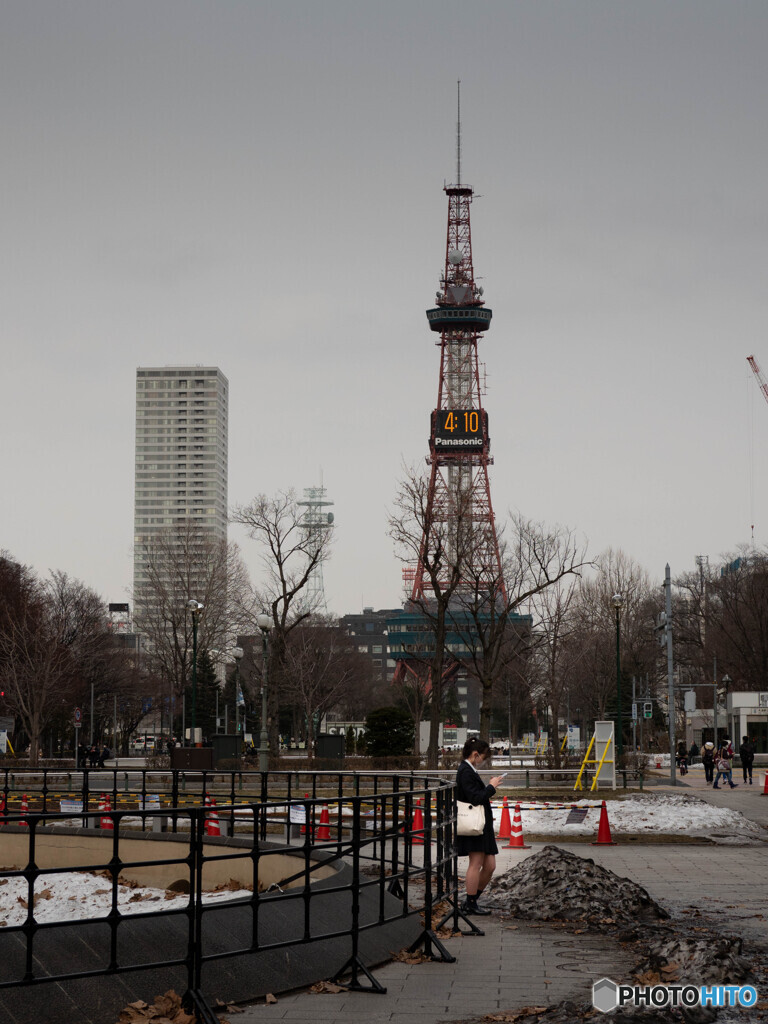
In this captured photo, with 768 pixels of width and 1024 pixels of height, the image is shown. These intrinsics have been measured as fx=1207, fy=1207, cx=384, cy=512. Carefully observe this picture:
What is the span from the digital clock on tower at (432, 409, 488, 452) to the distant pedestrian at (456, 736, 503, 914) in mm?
102748

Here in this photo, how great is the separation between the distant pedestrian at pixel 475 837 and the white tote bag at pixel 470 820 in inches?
2.3

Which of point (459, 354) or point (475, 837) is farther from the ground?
point (459, 354)

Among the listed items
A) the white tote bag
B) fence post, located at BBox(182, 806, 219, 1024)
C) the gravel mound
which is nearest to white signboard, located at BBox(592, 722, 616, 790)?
the gravel mound

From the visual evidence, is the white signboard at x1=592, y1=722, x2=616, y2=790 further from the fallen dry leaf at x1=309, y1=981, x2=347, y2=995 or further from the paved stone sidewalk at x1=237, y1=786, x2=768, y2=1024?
the fallen dry leaf at x1=309, y1=981, x2=347, y2=995

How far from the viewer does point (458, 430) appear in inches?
4596

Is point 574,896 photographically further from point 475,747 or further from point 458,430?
point 458,430

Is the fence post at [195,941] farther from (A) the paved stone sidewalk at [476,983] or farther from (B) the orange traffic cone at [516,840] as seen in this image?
(B) the orange traffic cone at [516,840]

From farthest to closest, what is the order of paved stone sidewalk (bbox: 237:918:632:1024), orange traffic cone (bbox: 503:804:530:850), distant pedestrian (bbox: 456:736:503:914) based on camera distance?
orange traffic cone (bbox: 503:804:530:850) < distant pedestrian (bbox: 456:736:503:914) < paved stone sidewalk (bbox: 237:918:632:1024)

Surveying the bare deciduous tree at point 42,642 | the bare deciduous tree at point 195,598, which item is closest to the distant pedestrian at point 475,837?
the bare deciduous tree at point 42,642

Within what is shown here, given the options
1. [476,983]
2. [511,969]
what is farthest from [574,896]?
[476,983]

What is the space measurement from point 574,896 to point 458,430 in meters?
105

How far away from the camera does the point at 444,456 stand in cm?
11806

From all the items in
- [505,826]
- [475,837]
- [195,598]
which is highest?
[195,598]

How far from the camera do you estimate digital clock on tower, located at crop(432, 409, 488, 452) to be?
116 meters
